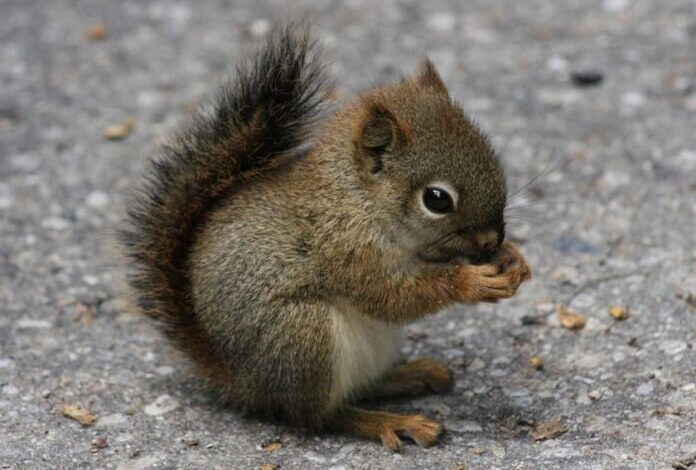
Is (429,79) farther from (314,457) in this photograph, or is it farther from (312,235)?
(314,457)

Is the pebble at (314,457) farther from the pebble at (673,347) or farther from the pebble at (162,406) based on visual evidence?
the pebble at (673,347)

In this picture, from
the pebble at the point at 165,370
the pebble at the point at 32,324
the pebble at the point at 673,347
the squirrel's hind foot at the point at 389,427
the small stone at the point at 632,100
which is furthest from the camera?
the small stone at the point at 632,100

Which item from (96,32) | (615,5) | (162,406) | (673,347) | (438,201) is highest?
(615,5)

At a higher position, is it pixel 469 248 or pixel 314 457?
pixel 469 248

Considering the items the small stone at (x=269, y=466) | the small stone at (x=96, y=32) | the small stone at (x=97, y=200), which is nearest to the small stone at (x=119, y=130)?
the small stone at (x=97, y=200)

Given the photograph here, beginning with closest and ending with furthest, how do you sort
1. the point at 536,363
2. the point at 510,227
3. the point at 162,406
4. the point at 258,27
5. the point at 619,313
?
the point at 162,406 → the point at 536,363 → the point at 619,313 → the point at 510,227 → the point at 258,27

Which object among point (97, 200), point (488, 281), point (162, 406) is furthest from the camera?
point (97, 200)

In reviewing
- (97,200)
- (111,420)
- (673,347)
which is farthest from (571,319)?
(97,200)
